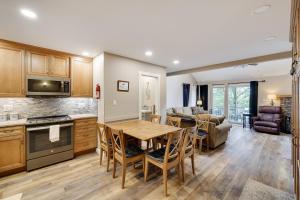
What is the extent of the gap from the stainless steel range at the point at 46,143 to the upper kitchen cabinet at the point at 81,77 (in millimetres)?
805

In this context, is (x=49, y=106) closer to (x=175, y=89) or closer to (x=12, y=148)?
(x=12, y=148)

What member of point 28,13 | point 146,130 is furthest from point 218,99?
point 28,13

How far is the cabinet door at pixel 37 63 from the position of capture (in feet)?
9.64

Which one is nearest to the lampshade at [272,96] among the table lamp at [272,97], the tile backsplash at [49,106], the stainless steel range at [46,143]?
the table lamp at [272,97]

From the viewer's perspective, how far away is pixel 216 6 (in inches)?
67.7

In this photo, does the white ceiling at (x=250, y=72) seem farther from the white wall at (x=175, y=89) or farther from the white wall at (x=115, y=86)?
the white wall at (x=115, y=86)

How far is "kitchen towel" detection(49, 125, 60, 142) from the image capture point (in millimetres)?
2877

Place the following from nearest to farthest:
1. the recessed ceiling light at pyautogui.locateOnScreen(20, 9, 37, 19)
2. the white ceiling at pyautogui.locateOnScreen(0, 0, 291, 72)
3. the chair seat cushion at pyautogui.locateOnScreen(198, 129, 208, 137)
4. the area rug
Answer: the white ceiling at pyautogui.locateOnScreen(0, 0, 291, 72), the recessed ceiling light at pyautogui.locateOnScreen(20, 9, 37, 19), the area rug, the chair seat cushion at pyautogui.locateOnScreen(198, 129, 208, 137)

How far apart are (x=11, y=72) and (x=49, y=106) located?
1.00 m

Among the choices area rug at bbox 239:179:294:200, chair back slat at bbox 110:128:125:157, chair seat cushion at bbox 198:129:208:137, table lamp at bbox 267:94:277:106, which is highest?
table lamp at bbox 267:94:277:106

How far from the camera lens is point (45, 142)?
287cm

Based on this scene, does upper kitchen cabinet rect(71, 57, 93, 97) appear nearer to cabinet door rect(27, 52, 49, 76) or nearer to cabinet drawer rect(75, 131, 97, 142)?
cabinet door rect(27, 52, 49, 76)

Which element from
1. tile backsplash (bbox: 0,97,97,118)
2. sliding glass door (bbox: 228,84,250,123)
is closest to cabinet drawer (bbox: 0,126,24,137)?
tile backsplash (bbox: 0,97,97,118)

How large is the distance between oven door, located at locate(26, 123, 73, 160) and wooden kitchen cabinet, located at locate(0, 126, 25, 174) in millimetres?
103
